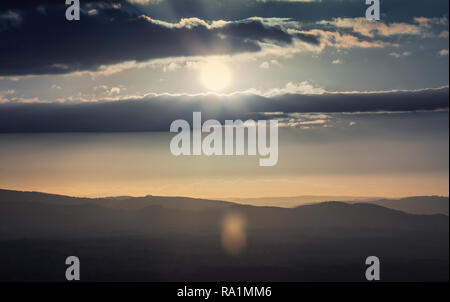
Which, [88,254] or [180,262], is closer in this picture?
[180,262]

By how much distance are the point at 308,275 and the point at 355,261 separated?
29744mm
